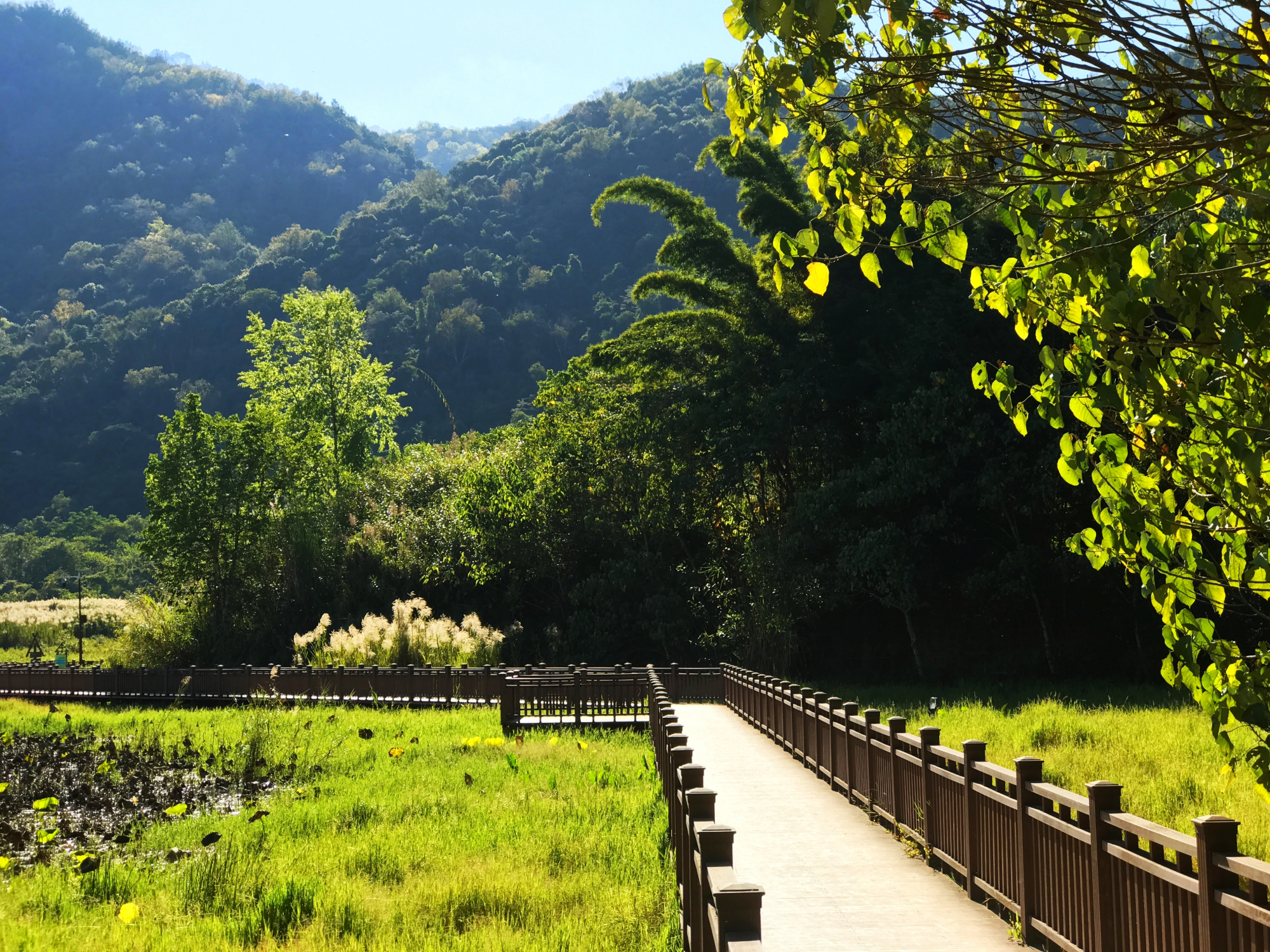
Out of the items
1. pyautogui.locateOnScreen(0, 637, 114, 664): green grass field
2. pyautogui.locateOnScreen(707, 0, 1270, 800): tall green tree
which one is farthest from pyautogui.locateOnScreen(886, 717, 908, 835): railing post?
pyautogui.locateOnScreen(0, 637, 114, 664): green grass field

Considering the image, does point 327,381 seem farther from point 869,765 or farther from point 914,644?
point 869,765

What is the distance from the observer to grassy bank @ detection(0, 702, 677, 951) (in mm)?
7777

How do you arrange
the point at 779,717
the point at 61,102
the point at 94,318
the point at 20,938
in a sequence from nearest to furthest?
the point at 20,938 → the point at 779,717 → the point at 94,318 → the point at 61,102

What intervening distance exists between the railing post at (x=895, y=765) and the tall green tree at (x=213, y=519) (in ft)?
118

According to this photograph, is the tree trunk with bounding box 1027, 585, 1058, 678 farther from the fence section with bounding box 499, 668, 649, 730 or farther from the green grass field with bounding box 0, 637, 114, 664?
the green grass field with bounding box 0, 637, 114, 664

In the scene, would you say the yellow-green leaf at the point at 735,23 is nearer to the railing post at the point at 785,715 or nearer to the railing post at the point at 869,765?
the railing post at the point at 869,765

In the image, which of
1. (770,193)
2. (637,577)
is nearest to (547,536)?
(637,577)

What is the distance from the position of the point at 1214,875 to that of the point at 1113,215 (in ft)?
9.17

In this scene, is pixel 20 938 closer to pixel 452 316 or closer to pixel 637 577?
pixel 637 577

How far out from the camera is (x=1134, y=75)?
328cm

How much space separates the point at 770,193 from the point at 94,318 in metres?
120

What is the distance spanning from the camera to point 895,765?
995 centimetres

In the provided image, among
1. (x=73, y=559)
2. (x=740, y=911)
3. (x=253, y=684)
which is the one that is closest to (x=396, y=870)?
(x=740, y=911)

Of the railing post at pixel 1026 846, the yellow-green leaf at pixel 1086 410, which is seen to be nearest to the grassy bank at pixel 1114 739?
the railing post at pixel 1026 846
